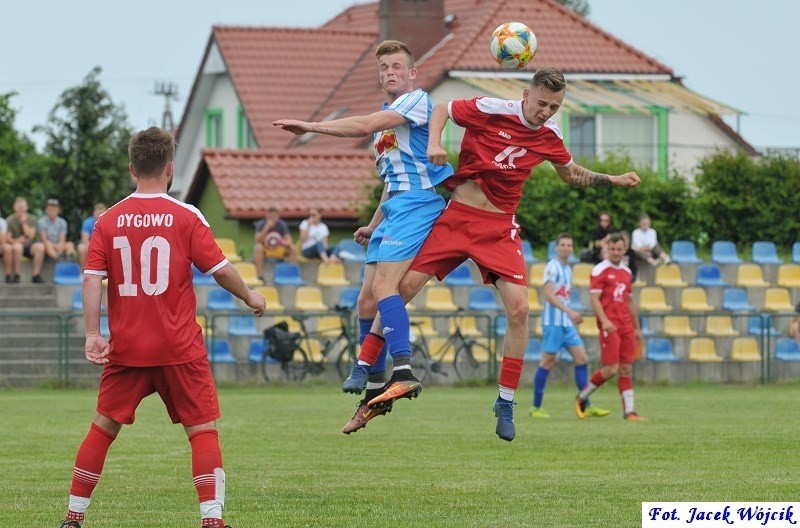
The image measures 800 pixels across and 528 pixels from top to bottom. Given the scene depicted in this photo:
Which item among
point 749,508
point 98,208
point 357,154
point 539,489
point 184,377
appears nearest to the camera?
point 184,377

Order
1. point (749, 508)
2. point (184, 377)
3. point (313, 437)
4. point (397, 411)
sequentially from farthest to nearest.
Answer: point (397, 411)
point (313, 437)
point (749, 508)
point (184, 377)

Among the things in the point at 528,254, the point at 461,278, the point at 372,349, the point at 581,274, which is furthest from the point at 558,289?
the point at 528,254

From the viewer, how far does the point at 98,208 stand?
2438cm

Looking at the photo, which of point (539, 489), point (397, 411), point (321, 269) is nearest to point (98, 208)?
point (321, 269)

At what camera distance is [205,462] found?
27.6 ft

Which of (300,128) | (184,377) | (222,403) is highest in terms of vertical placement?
(300,128)

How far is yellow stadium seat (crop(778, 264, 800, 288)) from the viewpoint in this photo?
28.5m

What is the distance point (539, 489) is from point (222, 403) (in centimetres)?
1030

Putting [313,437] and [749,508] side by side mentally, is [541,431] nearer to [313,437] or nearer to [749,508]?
[313,437]

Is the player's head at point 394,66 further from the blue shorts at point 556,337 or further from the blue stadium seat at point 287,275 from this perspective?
the blue stadium seat at point 287,275

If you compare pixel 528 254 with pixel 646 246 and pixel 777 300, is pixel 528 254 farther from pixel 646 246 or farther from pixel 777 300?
pixel 777 300

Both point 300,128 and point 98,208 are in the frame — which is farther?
point 98,208

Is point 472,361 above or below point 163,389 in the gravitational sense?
below

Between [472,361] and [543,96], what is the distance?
51.2 ft
